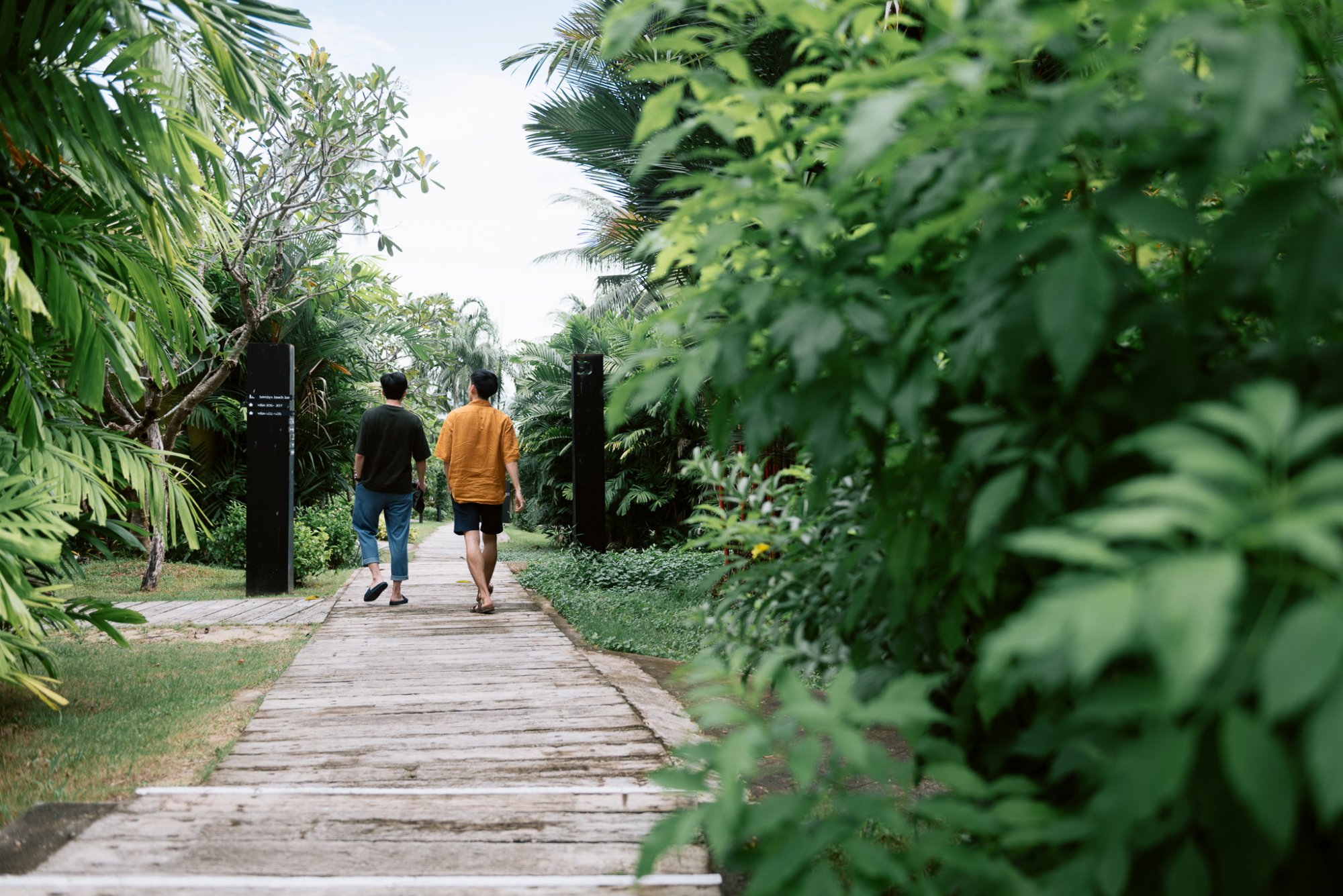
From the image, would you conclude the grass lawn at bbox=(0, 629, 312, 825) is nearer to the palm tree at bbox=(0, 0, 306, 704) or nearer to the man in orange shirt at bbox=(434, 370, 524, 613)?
the palm tree at bbox=(0, 0, 306, 704)

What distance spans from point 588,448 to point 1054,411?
27.3 ft

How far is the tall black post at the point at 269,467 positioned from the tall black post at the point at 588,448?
2906mm

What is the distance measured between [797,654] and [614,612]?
550 centimetres

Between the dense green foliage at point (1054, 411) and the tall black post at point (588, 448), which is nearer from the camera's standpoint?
the dense green foliage at point (1054, 411)

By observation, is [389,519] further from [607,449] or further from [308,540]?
[607,449]

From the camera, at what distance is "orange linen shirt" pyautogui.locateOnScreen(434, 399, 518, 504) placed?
708cm

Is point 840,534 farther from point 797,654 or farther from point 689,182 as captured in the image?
point 689,182

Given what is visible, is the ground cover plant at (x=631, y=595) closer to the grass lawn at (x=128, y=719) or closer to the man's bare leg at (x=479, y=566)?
the man's bare leg at (x=479, y=566)

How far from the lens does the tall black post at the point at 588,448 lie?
926 centimetres

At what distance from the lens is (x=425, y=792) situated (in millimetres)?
2742

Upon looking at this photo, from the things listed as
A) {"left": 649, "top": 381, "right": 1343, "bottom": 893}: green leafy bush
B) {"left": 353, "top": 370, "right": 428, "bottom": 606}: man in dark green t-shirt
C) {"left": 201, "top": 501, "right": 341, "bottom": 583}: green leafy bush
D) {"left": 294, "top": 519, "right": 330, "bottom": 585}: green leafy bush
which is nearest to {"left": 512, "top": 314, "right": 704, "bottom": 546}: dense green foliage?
{"left": 294, "top": 519, "right": 330, "bottom": 585}: green leafy bush

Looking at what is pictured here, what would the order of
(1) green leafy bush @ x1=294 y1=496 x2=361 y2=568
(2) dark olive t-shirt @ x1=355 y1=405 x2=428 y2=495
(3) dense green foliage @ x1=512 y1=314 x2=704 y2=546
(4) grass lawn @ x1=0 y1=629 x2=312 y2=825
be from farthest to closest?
(3) dense green foliage @ x1=512 y1=314 x2=704 y2=546 → (1) green leafy bush @ x1=294 y1=496 x2=361 y2=568 → (2) dark olive t-shirt @ x1=355 y1=405 x2=428 y2=495 → (4) grass lawn @ x1=0 y1=629 x2=312 y2=825

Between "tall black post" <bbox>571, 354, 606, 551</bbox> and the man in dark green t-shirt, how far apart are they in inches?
85.1

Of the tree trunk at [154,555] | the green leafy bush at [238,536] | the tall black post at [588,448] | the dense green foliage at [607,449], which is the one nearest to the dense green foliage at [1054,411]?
the tall black post at [588,448]
